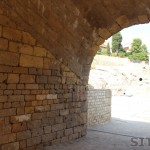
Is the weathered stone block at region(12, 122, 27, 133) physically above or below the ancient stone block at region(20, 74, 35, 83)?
below

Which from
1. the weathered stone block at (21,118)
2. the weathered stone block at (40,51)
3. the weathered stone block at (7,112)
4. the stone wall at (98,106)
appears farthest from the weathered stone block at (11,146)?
the stone wall at (98,106)

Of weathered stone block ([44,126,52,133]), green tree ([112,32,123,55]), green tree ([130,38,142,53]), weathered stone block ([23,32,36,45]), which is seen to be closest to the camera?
weathered stone block ([23,32,36,45])

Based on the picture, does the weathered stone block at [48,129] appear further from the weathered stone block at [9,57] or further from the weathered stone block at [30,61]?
the weathered stone block at [9,57]

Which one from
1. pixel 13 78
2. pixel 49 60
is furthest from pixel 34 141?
pixel 49 60

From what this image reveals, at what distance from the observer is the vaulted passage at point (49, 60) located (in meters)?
4.53

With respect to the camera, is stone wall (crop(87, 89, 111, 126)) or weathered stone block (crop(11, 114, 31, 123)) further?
stone wall (crop(87, 89, 111, 126))

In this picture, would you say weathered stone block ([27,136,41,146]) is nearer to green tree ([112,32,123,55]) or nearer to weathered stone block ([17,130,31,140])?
weathered stone block ([17,130,31,140])

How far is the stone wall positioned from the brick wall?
210cm

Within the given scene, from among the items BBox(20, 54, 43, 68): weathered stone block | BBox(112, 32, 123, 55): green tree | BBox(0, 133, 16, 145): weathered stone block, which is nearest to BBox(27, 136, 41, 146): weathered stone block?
BBox(0, 133, 16, 145): weathered stone block

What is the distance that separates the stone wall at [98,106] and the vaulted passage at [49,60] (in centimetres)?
160

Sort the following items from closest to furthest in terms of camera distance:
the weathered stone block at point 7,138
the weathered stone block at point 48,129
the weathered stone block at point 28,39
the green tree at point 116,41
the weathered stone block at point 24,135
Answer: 1. the weathered stone block at point 7,138
2. the weathered stone block at point 24,135
3. the weathered stone block at point 28,39
4. the weathered stone block at point 48,129
5. the green tree at point 116,41

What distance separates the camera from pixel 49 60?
5.42 metres

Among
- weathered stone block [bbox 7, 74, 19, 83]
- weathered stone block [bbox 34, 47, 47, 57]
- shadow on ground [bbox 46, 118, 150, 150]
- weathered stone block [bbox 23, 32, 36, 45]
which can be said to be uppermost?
weathered stone block [bbox 23, 32, 36, 45]

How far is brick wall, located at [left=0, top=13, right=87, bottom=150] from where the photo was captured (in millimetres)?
4477
